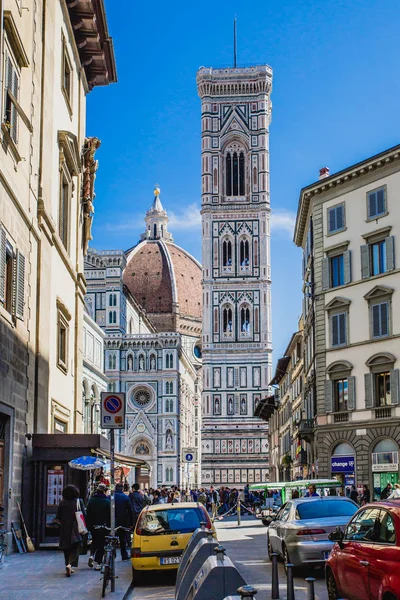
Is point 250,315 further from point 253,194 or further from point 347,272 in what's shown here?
point 347,272

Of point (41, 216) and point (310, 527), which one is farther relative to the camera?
point (41, 216)

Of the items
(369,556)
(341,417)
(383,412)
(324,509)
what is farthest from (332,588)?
(341,417)

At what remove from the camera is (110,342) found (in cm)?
11238

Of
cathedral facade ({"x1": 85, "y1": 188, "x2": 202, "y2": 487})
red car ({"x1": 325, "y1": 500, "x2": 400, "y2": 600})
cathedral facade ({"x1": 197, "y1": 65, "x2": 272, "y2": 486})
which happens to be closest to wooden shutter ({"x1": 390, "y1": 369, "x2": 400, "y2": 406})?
red car ({"x1": 325, "y1": 500, "x2": 400, "y2": 600})

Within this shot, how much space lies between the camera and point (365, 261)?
3775 cm

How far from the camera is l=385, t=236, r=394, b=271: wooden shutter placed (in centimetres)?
3612

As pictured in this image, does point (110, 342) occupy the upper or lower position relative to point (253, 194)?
lower

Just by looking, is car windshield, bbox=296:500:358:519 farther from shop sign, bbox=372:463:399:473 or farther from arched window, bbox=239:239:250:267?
arched window, bbox=239:239:250:267

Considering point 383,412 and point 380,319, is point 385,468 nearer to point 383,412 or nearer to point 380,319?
point 383,412

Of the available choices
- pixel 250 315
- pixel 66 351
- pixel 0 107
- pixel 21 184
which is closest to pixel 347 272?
pixel 66 351

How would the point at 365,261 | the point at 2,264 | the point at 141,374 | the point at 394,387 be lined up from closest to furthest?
the point at 2,264, the point at 394,387, the point at 365,261, the point at 141,374

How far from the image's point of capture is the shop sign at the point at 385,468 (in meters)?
35.2

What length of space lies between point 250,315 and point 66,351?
3204 inches

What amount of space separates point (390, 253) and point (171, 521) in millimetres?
22870
